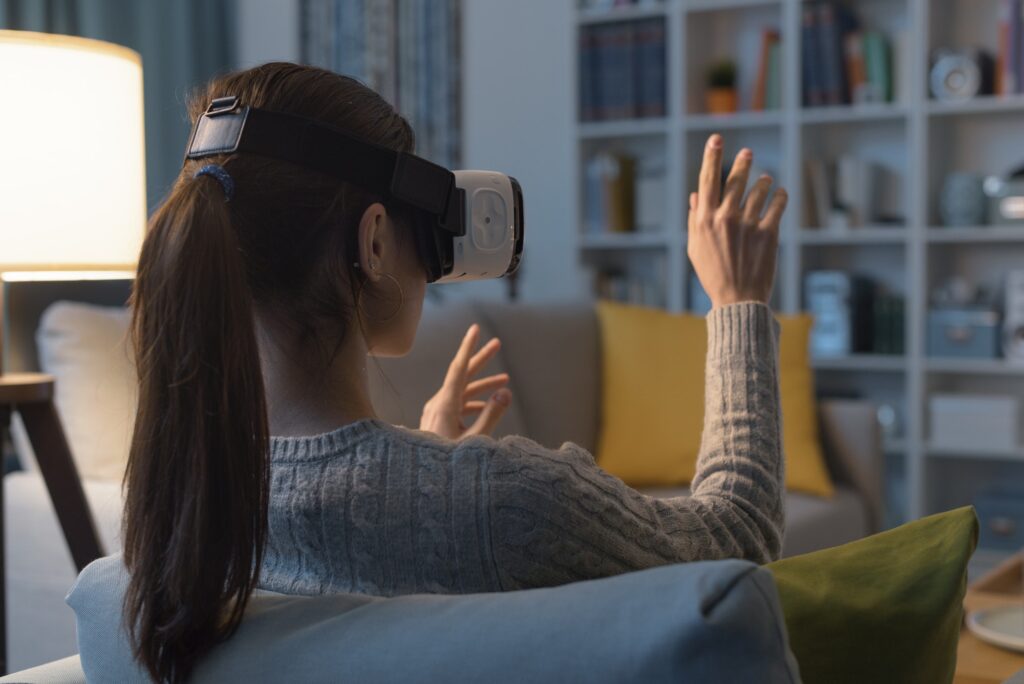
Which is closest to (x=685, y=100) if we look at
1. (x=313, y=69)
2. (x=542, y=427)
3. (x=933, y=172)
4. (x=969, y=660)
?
(x=933, y=172)

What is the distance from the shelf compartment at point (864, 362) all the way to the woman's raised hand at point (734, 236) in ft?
8.66

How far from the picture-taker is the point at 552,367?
2.76 metres

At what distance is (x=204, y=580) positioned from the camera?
27.3 inches

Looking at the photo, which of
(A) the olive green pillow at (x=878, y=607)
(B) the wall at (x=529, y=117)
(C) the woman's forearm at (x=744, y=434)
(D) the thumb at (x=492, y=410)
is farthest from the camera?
(B) the wall at (x=529, y=117)

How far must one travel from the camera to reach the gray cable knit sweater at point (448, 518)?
75 centimetres

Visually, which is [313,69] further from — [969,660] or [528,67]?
[528,67]

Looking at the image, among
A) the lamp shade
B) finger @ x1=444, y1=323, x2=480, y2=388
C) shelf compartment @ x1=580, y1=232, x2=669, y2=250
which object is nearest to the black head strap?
finger @ x1=444, y1=323, x2=480, y2=388

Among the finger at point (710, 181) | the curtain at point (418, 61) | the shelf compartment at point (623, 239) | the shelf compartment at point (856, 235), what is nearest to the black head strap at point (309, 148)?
the finger at point (710, 181)

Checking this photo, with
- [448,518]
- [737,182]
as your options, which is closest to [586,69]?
[737,182]

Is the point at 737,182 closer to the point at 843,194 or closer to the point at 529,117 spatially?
the point at 843,194

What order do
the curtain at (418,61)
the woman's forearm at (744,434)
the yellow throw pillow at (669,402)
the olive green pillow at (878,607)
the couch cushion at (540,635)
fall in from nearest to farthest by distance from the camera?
the couch cushion at (540,635) → the olive green pillow at (878,607) → the woman's forearm at (744,434) → the yellow throw pillow at (669,402) → the curtain at (418,61)

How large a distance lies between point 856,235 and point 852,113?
360 millimetres

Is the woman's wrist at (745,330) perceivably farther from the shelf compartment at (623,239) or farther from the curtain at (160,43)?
the curtain at (160,43)

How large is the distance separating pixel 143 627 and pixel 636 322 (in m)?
2.18
